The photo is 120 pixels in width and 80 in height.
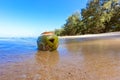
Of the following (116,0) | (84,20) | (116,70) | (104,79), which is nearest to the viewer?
(104,79)

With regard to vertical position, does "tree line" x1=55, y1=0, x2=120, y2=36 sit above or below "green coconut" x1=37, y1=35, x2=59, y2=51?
above

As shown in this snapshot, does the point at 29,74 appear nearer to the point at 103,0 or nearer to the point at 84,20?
the point at 103,0

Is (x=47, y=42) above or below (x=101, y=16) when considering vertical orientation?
below

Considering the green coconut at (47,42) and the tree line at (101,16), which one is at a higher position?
the tree line at (101,16)

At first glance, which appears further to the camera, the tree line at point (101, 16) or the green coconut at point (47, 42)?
Answer: the tree line at point (101, 16)

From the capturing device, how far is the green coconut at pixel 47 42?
699 cm

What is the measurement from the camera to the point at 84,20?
3023 cm

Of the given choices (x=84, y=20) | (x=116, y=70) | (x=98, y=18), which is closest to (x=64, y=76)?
(x=116, y=70)

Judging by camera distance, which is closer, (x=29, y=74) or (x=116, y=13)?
(x=29, y=74)

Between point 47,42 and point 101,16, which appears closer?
point 47,42

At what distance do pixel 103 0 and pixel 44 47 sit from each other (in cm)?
2236

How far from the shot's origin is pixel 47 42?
7016 mm

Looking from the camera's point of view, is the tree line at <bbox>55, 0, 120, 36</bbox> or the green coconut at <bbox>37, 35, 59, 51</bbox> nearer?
the green coconut at <bbox>37, 35, 59, 51</bbox>

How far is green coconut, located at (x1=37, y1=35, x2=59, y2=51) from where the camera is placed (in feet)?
22.9
